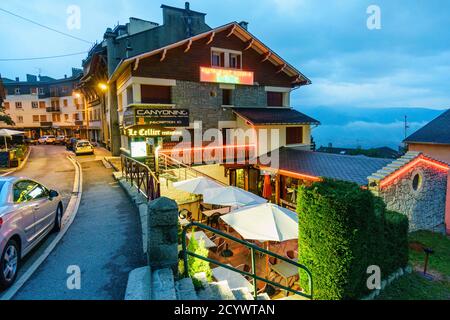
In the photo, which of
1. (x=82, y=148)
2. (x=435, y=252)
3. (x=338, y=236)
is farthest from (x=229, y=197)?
(x=82, y=148)

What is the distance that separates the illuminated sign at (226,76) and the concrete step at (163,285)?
15.6 meters

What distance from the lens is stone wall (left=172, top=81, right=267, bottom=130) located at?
17.6 m

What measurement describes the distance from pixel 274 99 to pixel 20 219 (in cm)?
1982

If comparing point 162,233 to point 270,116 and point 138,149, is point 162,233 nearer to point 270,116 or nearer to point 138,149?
point 138,149

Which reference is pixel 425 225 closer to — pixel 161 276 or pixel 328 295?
pixel 328 295

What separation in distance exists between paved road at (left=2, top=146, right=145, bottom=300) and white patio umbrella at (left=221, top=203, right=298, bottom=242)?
3190 millimetres

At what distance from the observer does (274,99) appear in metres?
22.1

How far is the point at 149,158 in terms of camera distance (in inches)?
583

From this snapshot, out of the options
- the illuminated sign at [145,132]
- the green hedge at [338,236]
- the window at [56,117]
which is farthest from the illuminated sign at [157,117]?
the window at [56,117]

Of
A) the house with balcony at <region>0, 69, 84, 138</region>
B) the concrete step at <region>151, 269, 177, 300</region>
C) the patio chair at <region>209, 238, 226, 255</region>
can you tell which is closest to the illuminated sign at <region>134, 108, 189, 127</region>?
the patio chair at <region>209, 238, 226, 255</region>

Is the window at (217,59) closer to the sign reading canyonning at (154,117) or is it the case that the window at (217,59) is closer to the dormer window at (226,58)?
the dormer window at (226,58)

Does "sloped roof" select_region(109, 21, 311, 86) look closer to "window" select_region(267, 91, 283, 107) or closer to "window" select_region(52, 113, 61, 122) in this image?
"window" select_region(267, 91, 283, 107)

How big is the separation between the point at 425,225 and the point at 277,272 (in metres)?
10.2
